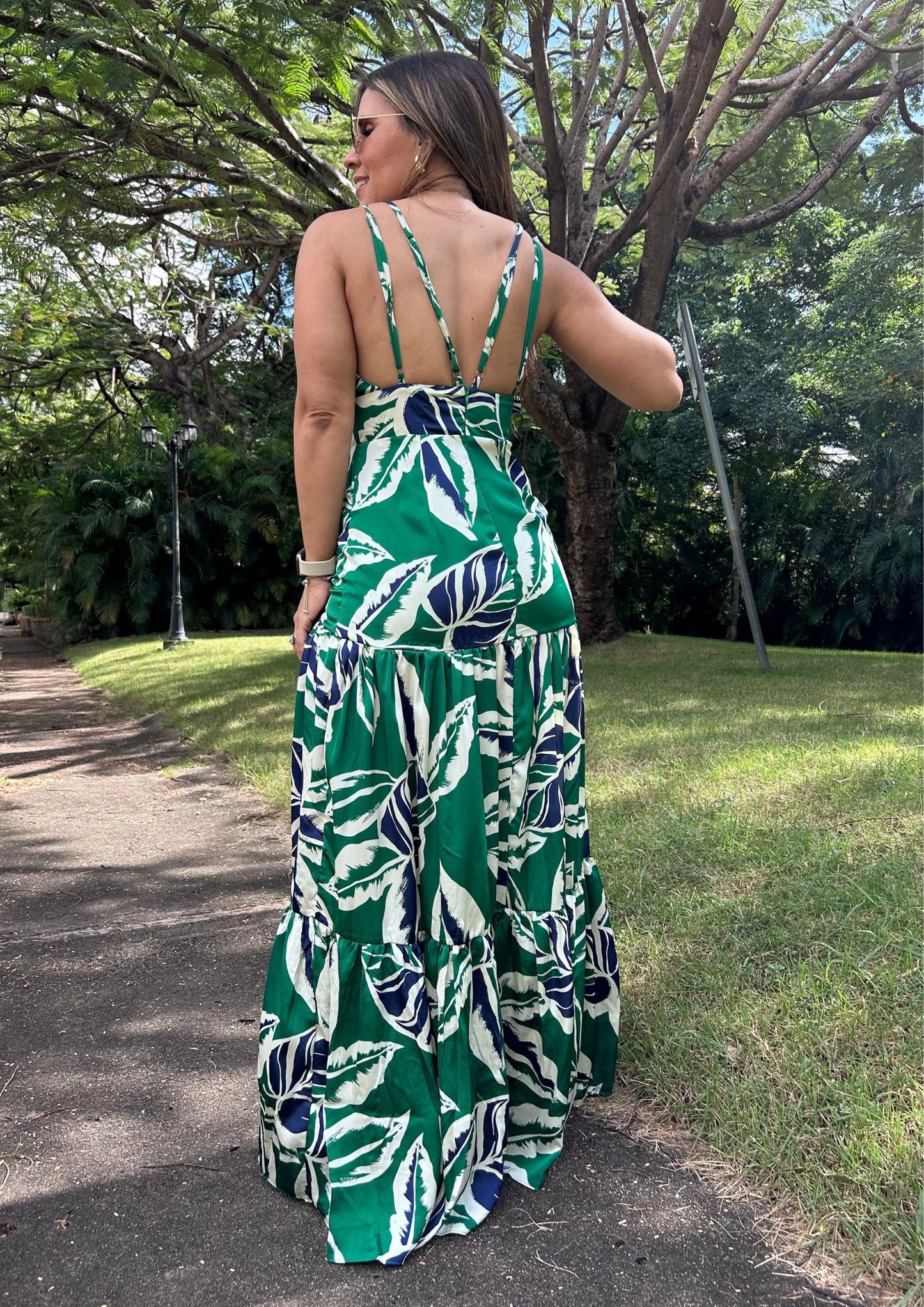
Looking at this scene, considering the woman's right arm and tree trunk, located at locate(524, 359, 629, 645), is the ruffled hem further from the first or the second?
tree trunk, located at locate(524, 359, 629, 645)

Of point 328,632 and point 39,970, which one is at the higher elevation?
point 328,632

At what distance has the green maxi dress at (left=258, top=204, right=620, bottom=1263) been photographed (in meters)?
1.83

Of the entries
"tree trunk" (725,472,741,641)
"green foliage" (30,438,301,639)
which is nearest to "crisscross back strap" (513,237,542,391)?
"tree trunk" (725,472,741,641)

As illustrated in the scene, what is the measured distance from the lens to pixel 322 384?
1.84 metres

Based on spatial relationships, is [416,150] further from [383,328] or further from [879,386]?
[879,386]

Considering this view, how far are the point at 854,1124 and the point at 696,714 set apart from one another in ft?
15.6

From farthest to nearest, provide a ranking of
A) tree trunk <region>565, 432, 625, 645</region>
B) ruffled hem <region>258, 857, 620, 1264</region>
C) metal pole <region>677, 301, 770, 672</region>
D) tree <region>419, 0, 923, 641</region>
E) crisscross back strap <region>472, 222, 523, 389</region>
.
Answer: tree trunk <region>565, 432, 625, 645</region> → metal pole <region>677, 301, 770, 672</region> → tree <region>419, 0, 923, 641</region> → crisscross back strap <region>472, 222, 523, 389</region> → ruffled hem <region>258, 857, 620, 1264</region>

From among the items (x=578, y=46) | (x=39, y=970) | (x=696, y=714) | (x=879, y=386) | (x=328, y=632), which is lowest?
(x=39, y=970)

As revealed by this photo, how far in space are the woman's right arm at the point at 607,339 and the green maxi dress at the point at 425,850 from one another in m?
0.07

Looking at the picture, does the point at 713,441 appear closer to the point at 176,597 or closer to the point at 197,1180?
the point at 197,1180

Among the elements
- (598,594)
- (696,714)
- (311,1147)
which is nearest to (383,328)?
(311,1147)

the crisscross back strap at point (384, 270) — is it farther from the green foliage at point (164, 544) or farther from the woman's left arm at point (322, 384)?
the green foliage at point (164, 544)

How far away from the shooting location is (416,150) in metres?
1.88

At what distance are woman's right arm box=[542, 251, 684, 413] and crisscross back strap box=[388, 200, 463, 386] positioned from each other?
250 mm
